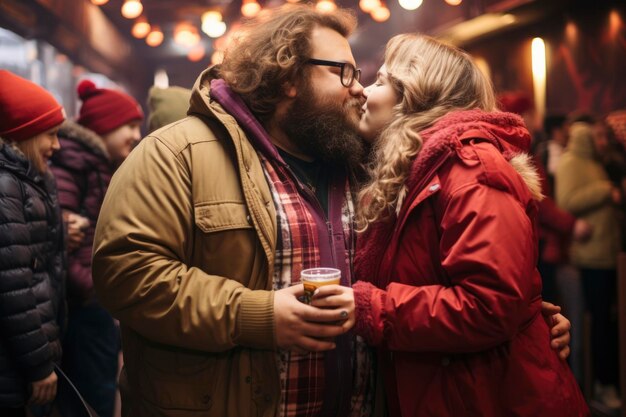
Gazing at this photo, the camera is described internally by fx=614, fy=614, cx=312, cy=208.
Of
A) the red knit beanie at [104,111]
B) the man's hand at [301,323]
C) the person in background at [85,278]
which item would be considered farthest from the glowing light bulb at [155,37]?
the man's hand at [301,323]

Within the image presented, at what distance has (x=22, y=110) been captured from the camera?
2.59 m

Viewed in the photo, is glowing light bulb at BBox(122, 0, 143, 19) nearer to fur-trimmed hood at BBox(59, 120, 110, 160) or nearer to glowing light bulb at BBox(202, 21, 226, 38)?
glowing light bulb at BBox(202, 21, 226, 38)

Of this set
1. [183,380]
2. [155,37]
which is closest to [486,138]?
[183,380]

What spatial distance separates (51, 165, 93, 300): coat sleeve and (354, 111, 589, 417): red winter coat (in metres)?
1.95

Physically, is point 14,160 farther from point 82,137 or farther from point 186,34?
point 186,34

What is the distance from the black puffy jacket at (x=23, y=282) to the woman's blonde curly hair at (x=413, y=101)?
51.3 inches

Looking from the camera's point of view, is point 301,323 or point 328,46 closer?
point 301,323

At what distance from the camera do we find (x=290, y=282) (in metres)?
1.84


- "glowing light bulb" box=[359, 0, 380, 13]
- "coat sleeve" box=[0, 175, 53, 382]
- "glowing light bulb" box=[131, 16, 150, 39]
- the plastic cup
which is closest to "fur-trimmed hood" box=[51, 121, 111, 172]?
"coat sleeve" box=[0, 175, 53, 382]

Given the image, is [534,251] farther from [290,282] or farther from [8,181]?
[8,181]

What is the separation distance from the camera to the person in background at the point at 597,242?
402cm

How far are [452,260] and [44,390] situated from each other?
1674 millimetres

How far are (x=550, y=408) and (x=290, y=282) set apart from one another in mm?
793

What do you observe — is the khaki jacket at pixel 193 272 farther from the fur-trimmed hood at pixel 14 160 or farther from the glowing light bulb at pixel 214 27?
the glowing light bulb at pixel 214 27
